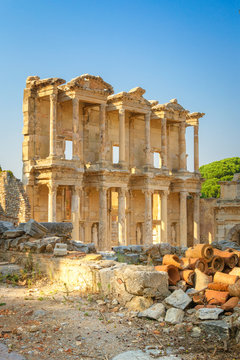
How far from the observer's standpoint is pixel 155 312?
6.54 meters

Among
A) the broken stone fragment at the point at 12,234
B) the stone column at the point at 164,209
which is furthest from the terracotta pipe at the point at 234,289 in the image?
the stone column at the point at 164,209

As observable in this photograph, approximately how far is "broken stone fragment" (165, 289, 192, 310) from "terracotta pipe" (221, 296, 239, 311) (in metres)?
0.59

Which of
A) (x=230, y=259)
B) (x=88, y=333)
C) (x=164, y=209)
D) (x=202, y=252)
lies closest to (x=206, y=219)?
(x=164, y=209)

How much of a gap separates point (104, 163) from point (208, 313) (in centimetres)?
2061

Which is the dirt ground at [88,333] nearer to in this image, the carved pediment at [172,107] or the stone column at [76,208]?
the stone column at [76,208]

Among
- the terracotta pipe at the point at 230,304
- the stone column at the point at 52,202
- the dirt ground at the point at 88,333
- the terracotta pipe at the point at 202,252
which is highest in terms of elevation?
the stone column at the point at 52,202

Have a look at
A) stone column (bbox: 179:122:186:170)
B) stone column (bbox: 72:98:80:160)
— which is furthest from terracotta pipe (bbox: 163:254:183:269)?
stone column (bbox: 179:122:186:170)

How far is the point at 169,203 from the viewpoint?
3325cm

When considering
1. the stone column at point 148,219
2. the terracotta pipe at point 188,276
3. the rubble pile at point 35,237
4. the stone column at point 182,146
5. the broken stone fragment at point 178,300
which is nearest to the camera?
the broken stone fragment at point 178,300

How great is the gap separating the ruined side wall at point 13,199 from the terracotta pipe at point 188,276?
16.0 metres

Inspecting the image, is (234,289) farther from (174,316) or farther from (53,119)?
(53,119)

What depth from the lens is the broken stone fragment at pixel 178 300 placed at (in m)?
6.66

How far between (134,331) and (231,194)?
16.7 meters

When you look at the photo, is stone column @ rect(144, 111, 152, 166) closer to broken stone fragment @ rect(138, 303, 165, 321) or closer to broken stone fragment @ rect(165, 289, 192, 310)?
broken stone fragment @ rect(165, 289, 192, 310)
